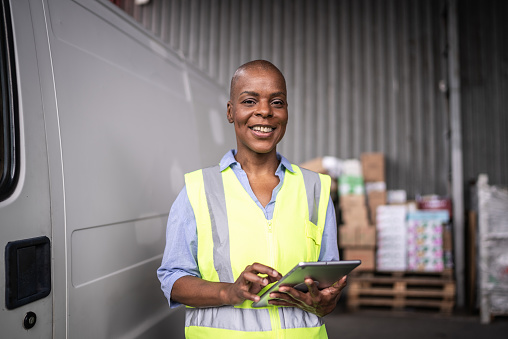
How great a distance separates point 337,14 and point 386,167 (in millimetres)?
2315

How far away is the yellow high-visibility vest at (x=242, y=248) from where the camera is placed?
138 cm

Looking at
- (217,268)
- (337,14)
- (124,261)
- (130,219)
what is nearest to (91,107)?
(130,219)

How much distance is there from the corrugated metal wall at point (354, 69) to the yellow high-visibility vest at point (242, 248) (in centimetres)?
483

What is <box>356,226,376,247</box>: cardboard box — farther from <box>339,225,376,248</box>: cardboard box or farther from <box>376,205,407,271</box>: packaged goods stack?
<box>376,205,407,271</box>: packaged goods stack

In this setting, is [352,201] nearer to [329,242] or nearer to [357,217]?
[357,217]

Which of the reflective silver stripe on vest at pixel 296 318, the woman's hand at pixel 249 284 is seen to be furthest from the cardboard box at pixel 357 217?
the woman's hand at pixel 249 284

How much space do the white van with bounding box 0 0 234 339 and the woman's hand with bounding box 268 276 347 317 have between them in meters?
0.63

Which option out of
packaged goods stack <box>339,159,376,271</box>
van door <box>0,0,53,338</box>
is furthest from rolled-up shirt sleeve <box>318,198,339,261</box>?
packaged goods stack <box>339,159,376,271</box>

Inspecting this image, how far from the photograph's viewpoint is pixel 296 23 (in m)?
6.34

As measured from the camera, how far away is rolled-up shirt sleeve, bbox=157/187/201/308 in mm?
1391

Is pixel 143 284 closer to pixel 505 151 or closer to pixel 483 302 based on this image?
pixel 483 302

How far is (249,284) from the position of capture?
121cm

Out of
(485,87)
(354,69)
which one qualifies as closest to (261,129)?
(354,69)

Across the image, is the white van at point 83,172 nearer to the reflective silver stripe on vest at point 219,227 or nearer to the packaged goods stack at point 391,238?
the reflective silver stripe on vest at point 219,227
